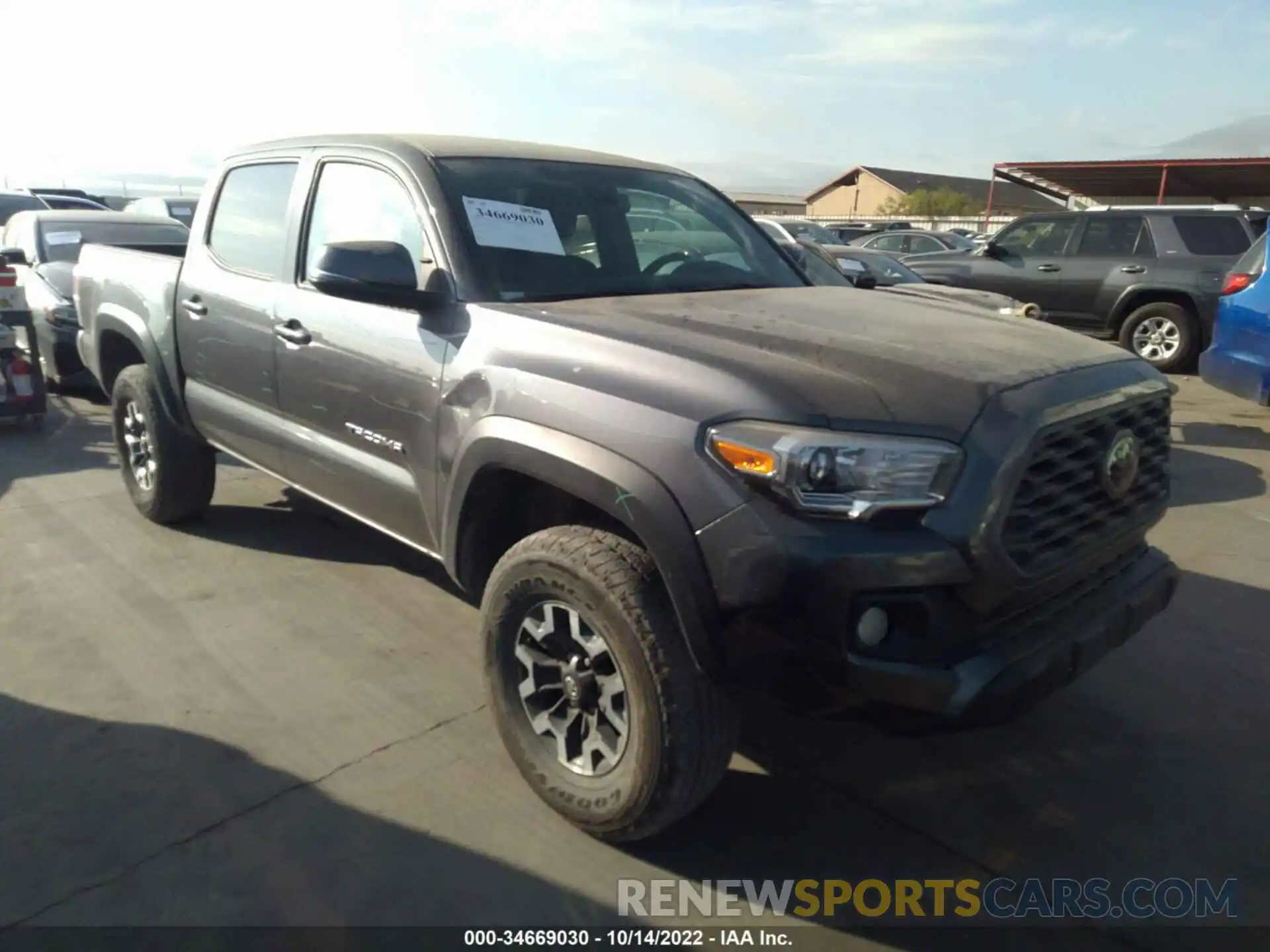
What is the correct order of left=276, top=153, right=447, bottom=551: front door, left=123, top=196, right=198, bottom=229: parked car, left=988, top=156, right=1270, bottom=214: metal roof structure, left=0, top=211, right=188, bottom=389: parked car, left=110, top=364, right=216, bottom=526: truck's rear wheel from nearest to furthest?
1. left=276, top=153, right=447, bottom=551: front door
2. left=110, top=364, right=216, bottom=526: truck's rear wheel
3. left=0, top=211, right=188, bottom=389: parked car
4. left=123, top=196, right=198, bottom=229: parked car
5. left=988, top=156, right=1270, bottom=214: metal roof structure

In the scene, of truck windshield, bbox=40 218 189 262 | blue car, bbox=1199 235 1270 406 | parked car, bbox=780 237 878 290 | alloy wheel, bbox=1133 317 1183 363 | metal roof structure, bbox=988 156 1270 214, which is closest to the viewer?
parked car, bbox=780 237 878 290

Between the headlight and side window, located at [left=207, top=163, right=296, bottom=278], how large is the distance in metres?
2.48

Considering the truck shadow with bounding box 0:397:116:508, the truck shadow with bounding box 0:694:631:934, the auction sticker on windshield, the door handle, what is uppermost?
the auction sticker on windshield

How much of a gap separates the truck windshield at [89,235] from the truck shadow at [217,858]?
22.8 feet

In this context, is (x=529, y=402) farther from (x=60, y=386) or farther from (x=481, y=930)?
(x=60, y=386)

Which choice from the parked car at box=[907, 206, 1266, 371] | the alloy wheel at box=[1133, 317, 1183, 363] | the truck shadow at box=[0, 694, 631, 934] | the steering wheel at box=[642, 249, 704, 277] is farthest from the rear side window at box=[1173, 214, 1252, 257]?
the truck shadow at box=[0, 694, 631, 934]

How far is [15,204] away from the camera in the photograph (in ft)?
49.4

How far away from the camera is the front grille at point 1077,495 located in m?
2.43

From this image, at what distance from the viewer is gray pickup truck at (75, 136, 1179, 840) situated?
227cm

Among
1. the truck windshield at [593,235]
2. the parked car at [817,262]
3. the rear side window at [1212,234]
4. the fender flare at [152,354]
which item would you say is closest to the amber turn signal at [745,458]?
the truck windshield at [593,235]

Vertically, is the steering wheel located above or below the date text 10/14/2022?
above

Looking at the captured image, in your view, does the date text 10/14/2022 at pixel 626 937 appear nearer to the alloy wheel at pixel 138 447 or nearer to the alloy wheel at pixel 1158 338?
the alloy wheel at pixel 138 447

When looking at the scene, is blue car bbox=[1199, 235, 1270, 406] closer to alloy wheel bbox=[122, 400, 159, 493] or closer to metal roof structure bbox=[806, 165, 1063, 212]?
alloy wheel bbox=[122, 400, 159, 493]

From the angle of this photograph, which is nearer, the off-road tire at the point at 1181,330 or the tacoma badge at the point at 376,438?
the tacoma badge at the point at 376,438
